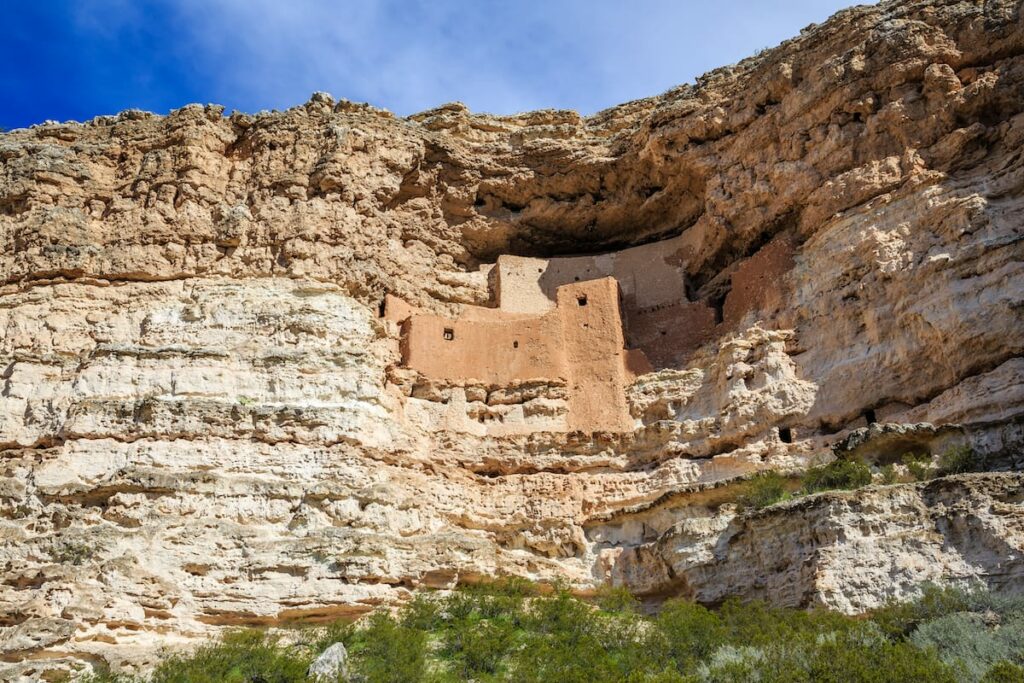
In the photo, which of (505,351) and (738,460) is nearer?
(738,460)

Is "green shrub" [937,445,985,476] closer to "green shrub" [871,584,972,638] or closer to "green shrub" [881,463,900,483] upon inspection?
"green shrub" [881,463,900,483]

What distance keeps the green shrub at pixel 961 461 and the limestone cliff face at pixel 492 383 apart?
33 centimetres

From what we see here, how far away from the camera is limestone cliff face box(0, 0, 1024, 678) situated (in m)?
14.2

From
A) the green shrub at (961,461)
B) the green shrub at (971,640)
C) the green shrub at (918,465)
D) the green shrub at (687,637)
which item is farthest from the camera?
the green shrub at (918,465)

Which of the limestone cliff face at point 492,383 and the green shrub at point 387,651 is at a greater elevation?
the limestone cliff face at point 492,383

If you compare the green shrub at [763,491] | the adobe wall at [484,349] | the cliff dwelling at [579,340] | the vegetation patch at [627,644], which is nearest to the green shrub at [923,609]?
the vegetation patch at [627,644]

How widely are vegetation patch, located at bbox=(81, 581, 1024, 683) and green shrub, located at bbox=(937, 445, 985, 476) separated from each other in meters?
2.40

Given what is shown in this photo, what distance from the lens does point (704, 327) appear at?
19.7 metres

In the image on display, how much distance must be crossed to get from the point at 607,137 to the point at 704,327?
17.5 feet

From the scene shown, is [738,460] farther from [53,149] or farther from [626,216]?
[53,149]

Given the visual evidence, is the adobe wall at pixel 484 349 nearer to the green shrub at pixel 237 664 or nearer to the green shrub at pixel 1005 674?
the green shrub at pixel 237 664

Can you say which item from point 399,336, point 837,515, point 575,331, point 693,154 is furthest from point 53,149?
point 837,515

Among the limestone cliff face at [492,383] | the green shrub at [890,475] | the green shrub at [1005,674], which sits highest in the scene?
the limestone cliff face at [492,383]

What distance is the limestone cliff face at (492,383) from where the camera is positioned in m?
14.2
